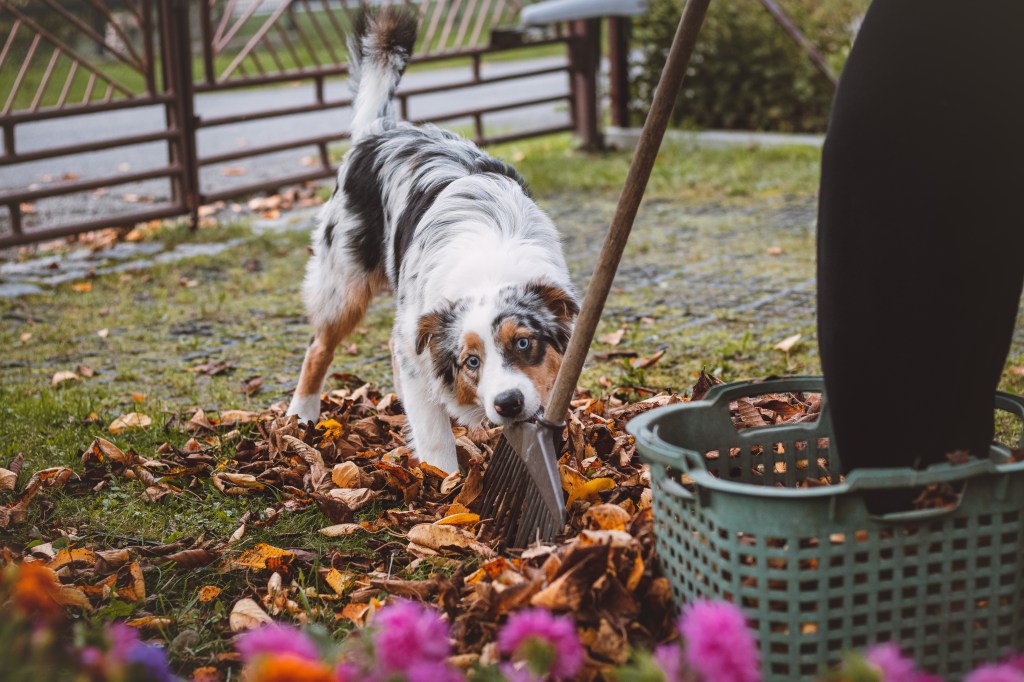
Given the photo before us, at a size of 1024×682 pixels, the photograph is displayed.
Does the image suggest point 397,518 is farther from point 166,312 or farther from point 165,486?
point 166,312

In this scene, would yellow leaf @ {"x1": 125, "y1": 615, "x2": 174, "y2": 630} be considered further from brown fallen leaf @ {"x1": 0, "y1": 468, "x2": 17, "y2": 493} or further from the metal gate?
the metal gate

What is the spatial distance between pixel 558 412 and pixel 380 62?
8.97 feet

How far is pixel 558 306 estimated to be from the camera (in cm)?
341

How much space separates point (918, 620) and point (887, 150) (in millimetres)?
841

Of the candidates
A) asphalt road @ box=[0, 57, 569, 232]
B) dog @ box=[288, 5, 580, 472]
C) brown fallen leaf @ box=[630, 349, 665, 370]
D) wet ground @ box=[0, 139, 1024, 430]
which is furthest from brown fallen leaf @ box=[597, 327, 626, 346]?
asphalt road @ box=[0, 57, 569, 232]

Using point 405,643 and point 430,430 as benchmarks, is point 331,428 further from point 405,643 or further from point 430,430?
point 405,643

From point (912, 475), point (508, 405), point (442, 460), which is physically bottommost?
point (442, 460)

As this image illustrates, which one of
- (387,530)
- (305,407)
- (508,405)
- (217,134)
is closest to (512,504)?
(508,405)

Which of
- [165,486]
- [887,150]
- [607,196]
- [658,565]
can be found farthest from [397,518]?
[607,196]

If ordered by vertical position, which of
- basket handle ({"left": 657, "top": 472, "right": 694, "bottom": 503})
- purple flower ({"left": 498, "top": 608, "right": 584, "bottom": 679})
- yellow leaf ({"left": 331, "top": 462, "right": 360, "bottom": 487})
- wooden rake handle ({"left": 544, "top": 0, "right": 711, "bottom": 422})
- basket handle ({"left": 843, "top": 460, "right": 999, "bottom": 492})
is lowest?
yellow leaf ({"left": 331, "top": 462, "right": 360, "bottom": 487})

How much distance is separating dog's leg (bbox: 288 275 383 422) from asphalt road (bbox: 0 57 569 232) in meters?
5.36

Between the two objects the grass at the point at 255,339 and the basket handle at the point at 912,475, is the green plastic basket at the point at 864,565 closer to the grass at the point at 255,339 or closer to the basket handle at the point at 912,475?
the basket handle at the point at 912,475

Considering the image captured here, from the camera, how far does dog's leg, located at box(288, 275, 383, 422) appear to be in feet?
14.2

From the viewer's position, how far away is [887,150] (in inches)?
75.5
